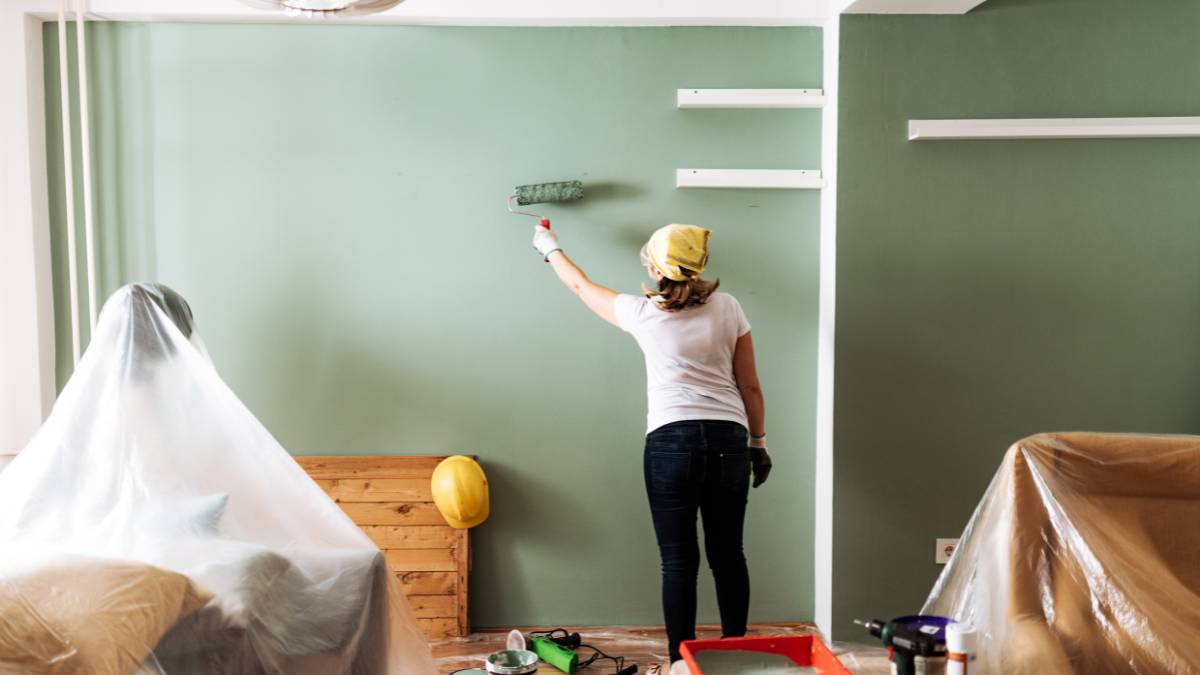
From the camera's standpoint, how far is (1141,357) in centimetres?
292

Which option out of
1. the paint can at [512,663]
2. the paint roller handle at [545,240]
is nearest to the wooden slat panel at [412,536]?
the paint can at [512,663]

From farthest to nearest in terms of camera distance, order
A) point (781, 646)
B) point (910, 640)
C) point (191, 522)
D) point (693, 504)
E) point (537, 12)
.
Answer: point (537, 12) → point (693, 504) → point (191, 522) → point (781, 646) → point (910, 640)

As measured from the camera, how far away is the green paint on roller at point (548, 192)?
2893 mm

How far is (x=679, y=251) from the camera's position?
2.31 metres

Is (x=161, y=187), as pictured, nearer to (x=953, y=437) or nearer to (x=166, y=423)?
(x=166, y=423)

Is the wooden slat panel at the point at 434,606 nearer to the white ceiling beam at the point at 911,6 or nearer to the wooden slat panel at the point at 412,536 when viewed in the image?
the wooden slat panel at the point at 412,536

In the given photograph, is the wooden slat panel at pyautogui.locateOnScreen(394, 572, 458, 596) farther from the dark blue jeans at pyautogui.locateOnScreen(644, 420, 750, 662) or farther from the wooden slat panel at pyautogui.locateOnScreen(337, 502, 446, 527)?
the dark blue jeans at pyautogui.locateOnScreen(644, 420, 750, 662)

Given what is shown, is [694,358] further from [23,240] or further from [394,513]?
[23,240]

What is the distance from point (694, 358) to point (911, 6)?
1.33 m

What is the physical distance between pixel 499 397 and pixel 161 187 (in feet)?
4.22

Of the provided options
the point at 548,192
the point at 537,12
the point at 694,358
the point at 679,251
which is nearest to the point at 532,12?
the point at 537,12

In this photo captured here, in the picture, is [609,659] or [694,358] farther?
[609,659]

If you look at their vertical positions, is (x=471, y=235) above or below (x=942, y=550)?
above

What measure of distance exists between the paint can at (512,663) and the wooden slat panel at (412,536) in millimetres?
539
